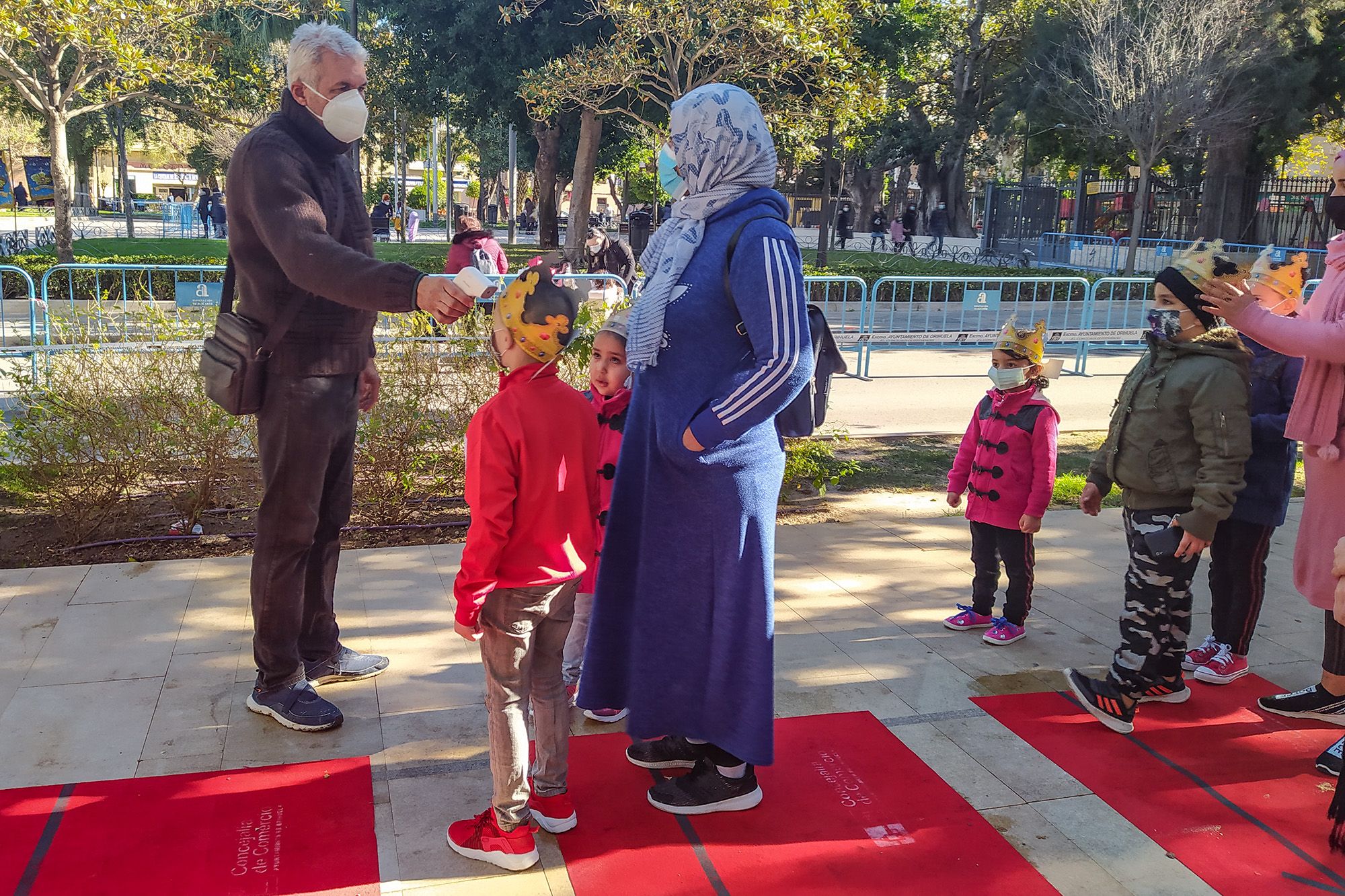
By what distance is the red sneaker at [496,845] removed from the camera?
297 cm

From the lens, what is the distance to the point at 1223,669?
4.46 meters

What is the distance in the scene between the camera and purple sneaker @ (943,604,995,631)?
16.1ft

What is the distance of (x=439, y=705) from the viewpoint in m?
3.97

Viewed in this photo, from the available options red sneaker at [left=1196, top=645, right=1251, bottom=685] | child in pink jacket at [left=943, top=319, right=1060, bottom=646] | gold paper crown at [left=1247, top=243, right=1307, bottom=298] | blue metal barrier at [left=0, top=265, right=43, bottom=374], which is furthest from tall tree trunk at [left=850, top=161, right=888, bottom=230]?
gold paper crown at [left=1247, top=243, right=1307, bottom=298]

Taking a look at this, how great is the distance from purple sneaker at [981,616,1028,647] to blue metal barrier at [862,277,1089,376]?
7.52 m

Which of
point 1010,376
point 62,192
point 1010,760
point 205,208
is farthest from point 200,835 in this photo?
point 205,208

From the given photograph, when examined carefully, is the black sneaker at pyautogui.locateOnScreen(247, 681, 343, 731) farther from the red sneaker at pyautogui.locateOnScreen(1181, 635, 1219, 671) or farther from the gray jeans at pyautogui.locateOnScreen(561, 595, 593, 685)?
the red sneaker at pyautogui.locateOnScreen(1181, 635, 1219, 671)


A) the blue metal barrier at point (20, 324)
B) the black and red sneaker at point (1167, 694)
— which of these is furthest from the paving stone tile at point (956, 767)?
the blue metal barrier at point (20, 324)

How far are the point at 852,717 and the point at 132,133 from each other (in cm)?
5693

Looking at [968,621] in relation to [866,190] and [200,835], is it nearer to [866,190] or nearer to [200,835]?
[200,835]


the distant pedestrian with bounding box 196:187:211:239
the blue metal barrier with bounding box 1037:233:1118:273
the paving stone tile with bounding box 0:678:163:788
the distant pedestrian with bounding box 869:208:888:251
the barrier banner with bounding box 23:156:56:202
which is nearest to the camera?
the paving stone tile with bounding box 0:678:163:788

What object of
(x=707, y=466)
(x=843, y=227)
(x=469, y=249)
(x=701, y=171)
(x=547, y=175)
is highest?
(x=547, y=175)

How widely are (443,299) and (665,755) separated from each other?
162 cm

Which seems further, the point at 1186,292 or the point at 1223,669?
the point at 1223,669
